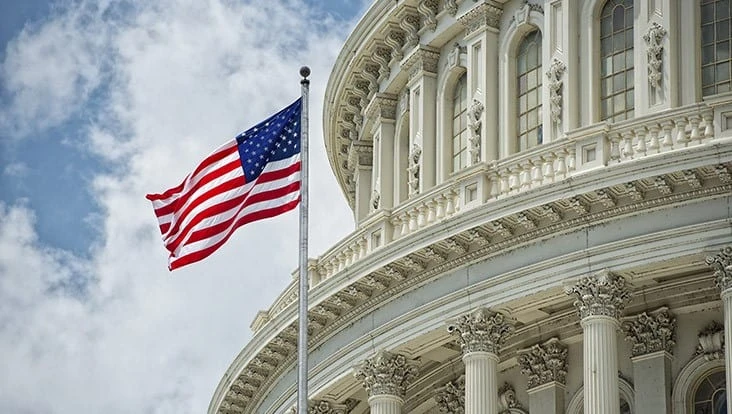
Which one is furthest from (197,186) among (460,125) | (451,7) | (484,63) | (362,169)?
(362,169)

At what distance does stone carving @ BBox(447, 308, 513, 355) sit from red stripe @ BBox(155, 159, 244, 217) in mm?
6569

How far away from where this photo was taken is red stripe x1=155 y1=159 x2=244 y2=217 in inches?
1829

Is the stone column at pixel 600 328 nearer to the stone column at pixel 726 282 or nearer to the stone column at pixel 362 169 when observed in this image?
the stone column at pixel 726 282

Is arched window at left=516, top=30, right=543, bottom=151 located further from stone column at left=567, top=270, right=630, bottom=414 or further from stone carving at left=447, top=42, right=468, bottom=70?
stone column at left=567, top=270, right=630, bottom=414

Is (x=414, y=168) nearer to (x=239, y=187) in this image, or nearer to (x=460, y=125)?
(x=460, y=125)

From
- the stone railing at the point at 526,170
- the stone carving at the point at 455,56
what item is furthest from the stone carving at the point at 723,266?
the stone carving at the point at 455,56

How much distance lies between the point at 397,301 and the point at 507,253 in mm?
3761

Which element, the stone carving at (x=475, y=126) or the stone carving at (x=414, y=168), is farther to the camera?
the stone carving at (x=414, y=168)

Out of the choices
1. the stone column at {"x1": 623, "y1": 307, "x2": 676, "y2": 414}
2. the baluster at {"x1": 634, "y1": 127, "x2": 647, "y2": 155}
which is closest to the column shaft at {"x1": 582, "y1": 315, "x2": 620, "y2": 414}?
the stone column at {"x1": 623, "y1": 307, "x2": 676, "y2": 414}

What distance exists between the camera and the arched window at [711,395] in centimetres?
4897

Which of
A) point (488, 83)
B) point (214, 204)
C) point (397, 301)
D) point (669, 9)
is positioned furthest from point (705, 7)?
point (214, 204)

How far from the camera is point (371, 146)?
206 ft

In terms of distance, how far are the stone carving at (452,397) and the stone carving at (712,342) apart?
656 centimetres

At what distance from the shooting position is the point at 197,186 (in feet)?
154
